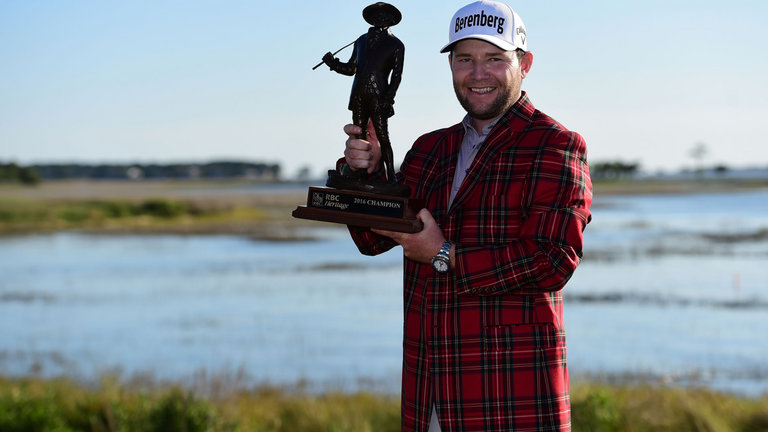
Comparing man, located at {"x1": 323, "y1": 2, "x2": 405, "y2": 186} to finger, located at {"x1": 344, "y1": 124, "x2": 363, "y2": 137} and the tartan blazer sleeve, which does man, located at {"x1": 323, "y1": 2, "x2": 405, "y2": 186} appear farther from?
the tartan blazer sleeve

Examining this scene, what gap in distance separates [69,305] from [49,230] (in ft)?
91.5

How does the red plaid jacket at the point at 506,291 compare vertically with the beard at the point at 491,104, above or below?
below

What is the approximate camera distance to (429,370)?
3332mm

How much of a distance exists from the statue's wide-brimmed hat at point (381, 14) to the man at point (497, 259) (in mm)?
391

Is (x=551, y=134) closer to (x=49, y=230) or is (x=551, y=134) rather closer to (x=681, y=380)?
(x=681, y=380)

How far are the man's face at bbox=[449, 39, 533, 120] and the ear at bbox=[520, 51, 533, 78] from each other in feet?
0.17

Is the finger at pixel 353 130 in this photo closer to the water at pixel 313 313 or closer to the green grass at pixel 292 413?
the green grass at pixel 292 413

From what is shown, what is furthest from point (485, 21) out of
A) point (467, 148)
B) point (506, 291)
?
point (506, 291)

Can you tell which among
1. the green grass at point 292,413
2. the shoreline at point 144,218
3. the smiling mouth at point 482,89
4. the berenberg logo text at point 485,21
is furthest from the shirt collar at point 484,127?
the shoreline at point 144,218

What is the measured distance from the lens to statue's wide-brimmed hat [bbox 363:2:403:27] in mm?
3686

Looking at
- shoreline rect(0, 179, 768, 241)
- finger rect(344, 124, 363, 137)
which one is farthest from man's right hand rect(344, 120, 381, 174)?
shoreline rect(0, 179, 768, 241)

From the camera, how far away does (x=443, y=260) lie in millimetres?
3238

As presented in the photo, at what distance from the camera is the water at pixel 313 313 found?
52.1 feet

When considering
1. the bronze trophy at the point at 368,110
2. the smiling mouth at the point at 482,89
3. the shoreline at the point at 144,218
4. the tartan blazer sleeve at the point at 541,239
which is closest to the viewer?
the tartan blazer sleeve at the point at 541,239
